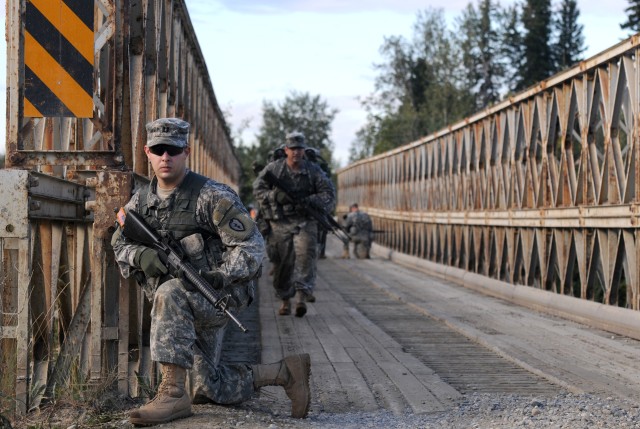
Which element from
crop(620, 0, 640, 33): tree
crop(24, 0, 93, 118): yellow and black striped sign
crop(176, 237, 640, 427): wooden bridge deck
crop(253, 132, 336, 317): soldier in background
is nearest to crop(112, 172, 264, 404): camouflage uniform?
crop(176, 237, 640, 427): wooden bridge deck

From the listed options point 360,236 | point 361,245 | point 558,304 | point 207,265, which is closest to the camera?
point 207,265

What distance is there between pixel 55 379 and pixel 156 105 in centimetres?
403

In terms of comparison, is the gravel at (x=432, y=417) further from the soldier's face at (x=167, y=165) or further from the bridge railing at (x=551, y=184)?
the bridge railing at (x=551, y=184)

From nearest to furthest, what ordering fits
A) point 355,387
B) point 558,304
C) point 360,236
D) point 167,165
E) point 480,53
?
point 167,165 → point 355,387 → point 558,304 → point 360,236 → point 480,53

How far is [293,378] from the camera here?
6.69 m

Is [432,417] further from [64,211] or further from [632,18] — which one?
[632,18]

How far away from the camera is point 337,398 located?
7535 mm

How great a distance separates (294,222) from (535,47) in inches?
2922

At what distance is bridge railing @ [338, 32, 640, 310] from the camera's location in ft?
39.5

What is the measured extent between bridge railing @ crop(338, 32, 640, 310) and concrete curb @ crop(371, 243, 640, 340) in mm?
217

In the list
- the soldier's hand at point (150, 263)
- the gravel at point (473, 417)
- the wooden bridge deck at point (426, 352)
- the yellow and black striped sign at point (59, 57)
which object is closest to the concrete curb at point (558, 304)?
the wooden bridge deck at point (426, 352)

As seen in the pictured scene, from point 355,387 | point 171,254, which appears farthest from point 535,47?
point 171,254

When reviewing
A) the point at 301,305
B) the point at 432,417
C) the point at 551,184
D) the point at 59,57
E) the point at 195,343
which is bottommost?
the point at 432,417

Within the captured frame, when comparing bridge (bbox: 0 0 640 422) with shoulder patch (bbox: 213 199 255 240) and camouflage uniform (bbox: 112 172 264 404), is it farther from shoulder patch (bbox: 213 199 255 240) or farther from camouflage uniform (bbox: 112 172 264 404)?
shoulder patch (bbox: 213 199 255 240)
